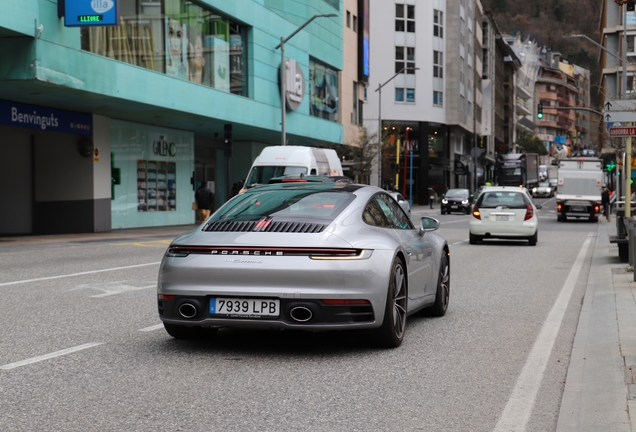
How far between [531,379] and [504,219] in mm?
18704

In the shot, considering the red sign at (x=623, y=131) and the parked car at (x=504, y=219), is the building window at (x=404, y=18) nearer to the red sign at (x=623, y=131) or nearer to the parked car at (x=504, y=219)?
the parked car at (x=504, y=219)

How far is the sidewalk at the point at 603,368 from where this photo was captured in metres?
5.27

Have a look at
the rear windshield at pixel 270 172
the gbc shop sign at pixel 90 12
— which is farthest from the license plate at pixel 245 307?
the rear windshield at pixel 270 172

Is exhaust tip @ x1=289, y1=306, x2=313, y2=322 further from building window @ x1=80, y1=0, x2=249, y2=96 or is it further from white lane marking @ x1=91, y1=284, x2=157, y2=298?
building window @ x1=80, y1=0, x2=249, y2=96

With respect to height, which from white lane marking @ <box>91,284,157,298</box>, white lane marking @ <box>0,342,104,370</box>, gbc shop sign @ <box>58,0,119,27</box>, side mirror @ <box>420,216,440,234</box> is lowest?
white lane marking @ <box>91,284,157,298</box>

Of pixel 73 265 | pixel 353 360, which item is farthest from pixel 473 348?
pixel 73 265

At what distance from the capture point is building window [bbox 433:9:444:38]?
86.9m

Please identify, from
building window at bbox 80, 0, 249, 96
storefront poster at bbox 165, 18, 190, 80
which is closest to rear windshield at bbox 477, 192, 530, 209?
building window at bbox 80, 0, 249, 96

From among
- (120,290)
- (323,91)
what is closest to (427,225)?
(120,290)

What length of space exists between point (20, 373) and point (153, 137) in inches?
1208

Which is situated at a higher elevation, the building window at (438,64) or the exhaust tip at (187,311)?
the building window at (438,64)

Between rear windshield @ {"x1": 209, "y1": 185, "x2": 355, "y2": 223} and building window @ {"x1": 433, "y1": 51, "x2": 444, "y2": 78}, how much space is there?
7978 cm

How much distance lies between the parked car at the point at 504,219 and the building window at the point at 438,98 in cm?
6236

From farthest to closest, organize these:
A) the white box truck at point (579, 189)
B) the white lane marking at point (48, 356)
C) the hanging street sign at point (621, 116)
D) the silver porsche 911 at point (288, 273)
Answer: the white box truck at point (579, 189) < the hanging street sign at point (621, 116) < the silver porsche 911 at point (288, 273) < the white lane marking at point (48, 356)
